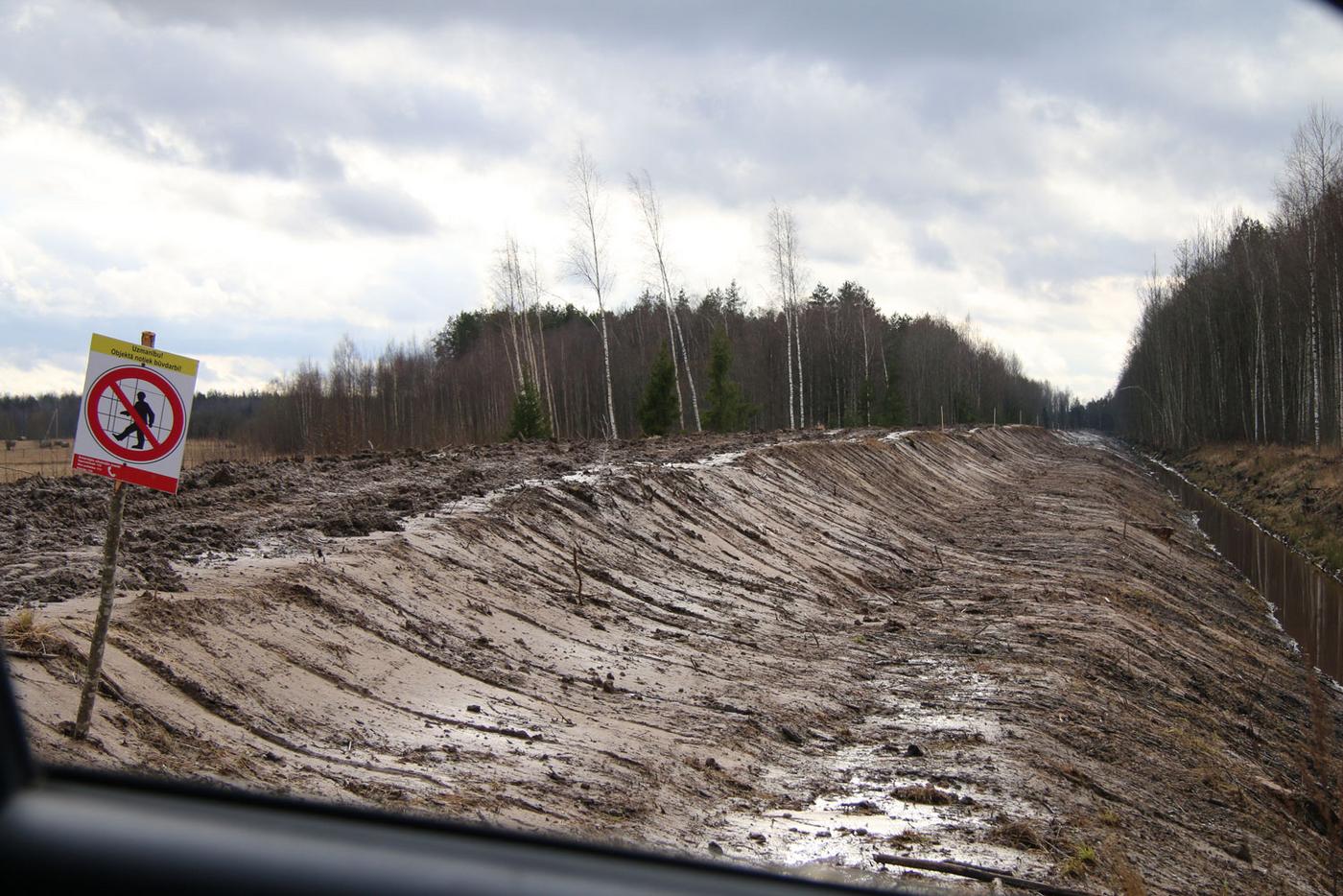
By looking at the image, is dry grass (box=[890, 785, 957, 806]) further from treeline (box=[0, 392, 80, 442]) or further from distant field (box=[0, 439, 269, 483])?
treeline (box=[0, 392, 80, 442])

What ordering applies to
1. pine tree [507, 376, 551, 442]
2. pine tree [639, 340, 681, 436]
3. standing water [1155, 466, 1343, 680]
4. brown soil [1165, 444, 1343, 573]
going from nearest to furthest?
standing water [1155, 466, 1343, 680]
brown soil [1165, 444, 1343, 573]
pine tree [507, 376, 551, 442]
pine tree [639, 340, 681, 436]

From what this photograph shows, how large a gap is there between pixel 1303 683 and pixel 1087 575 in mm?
4026

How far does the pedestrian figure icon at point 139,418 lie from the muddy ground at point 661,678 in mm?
1320

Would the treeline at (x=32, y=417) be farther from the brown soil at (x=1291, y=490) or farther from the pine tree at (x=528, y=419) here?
the brown soil at (x=1291, y=490)

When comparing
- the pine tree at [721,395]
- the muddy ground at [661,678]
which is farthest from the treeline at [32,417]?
the pine tree at [721,395]

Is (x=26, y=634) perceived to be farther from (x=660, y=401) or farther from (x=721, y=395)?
(x=721, y=395)

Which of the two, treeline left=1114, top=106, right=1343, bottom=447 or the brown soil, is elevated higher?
treeline left=1114, top=106, right=1343, bottom=447

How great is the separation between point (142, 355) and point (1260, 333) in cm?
6039

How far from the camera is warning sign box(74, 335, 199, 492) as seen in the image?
198 inches

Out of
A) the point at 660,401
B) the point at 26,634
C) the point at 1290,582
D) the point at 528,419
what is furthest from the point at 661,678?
the point at 660,401

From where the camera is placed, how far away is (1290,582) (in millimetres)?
21609

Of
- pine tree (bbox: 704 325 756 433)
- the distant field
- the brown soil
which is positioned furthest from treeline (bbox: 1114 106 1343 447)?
the distant field

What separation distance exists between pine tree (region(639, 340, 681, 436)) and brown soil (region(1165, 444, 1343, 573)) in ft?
68.4

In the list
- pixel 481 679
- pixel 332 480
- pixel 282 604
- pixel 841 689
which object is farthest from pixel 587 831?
pixel 332 480
